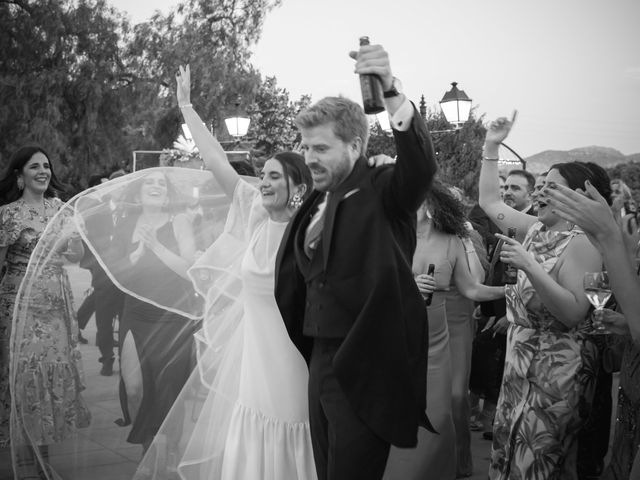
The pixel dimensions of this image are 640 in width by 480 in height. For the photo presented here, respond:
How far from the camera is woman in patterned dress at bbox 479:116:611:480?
14.7 feet

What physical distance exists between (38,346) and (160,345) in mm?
1083

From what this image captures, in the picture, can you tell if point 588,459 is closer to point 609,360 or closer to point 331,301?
point 609,360

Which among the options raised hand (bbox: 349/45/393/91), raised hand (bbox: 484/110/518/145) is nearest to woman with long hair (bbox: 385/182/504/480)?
raised hand (bbox: 484/110/518/145)

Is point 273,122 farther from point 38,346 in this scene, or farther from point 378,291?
point 378,291

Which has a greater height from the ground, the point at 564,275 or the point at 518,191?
the point at 518,191

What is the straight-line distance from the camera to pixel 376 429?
10.7 ft

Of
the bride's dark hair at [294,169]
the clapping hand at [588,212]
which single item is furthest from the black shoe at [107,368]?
the clapping hand at [588,212]

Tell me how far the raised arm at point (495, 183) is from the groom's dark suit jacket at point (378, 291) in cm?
184

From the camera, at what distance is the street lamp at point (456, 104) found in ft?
47.9

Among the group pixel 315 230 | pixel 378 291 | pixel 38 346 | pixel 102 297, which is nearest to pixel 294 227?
pixel 315 230

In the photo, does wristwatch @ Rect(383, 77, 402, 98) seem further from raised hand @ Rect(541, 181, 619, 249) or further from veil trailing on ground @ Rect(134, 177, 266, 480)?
veil trailing on ground @ Rect(134, 177, 266, 480)

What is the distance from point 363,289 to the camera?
3361 mm

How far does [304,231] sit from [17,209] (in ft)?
11.1

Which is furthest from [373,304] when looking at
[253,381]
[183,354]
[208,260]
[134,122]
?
[134,122]
